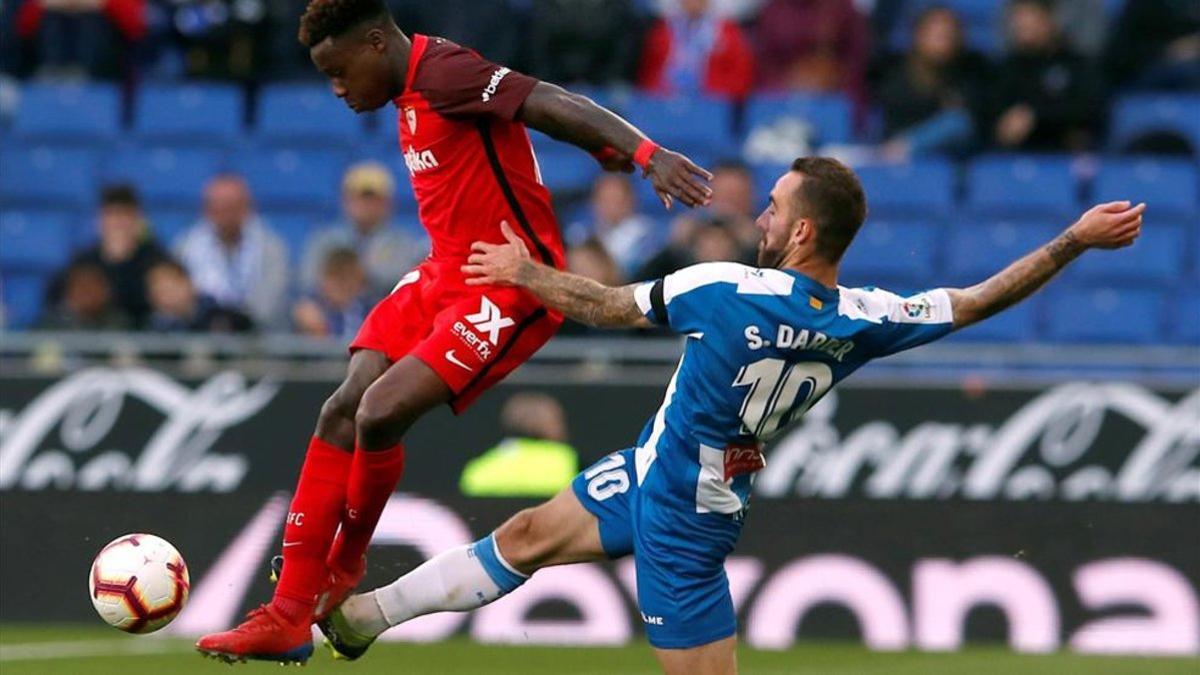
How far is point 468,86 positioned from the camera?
7.39 meters

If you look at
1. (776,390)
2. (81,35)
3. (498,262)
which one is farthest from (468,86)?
(81,35)

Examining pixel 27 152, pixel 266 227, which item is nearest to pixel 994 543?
pixel 266 227

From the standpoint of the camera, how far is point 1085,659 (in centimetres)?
1055

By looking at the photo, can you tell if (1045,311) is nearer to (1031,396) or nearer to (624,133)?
(1031,396)

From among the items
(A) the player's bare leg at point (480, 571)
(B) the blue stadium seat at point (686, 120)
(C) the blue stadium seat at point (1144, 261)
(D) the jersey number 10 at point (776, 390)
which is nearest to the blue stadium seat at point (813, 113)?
(B) the blue stadium seat at point (686, 120)

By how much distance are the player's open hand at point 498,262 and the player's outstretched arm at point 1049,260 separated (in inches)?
53.2

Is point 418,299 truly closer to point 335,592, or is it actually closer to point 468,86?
point 468,86

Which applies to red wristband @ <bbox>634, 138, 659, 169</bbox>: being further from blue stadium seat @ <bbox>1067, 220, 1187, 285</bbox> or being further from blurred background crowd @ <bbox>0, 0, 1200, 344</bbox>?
blue stadium seat @ <bbox>1067, 220, 1187, 285</bbox>

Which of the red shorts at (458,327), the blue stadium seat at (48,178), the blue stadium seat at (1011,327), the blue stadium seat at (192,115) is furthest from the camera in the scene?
the blue stadium seat at (192,115)

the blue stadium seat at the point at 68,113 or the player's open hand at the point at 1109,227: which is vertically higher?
the player's open hand at the point at 1109,227

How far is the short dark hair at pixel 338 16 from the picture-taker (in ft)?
24.4

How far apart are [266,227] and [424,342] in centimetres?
682

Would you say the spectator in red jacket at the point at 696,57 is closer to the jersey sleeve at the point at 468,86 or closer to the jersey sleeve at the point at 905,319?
the jersey sleeve at the point at 468,86

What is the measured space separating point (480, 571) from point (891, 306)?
164 cm
